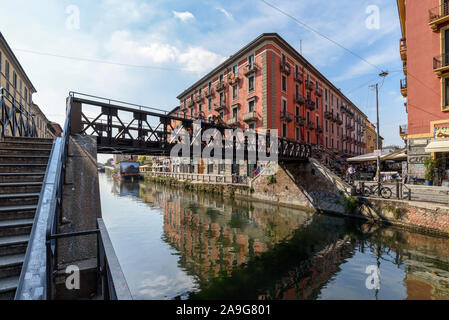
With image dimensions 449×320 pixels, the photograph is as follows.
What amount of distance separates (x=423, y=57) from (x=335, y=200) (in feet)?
39.4

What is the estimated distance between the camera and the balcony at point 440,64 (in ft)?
44.1

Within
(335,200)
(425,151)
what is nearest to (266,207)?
(335,200)

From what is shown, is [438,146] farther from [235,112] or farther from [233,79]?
[233,79]

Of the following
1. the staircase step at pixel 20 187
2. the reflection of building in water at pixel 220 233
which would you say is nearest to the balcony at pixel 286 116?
the reflection of building in water at pixel 220 233

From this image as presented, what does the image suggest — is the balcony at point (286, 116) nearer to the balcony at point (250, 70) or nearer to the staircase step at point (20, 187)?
the balcony at point (250, 70)

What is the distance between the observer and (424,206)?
33.4 feet

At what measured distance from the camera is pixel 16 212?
339cm

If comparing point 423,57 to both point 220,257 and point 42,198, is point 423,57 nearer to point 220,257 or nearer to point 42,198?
point 220,257

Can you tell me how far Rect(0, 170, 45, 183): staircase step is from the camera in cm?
408

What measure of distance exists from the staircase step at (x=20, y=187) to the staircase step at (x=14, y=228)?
2.85ft

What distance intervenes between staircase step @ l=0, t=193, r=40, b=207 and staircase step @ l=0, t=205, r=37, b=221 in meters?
0.15

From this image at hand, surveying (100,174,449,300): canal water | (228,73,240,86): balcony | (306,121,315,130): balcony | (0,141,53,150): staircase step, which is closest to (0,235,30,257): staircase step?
(0,141,53,150): staircase step

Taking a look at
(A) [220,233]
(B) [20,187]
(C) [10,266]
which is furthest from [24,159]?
(A) [220,233]
